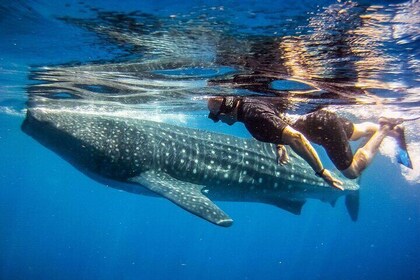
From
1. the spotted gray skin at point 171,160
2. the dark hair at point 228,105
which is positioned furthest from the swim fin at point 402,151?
the dark hair at point 228,105

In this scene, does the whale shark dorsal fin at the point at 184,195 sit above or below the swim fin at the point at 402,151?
below

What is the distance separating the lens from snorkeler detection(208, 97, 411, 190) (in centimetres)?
586

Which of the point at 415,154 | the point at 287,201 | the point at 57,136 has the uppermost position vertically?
the point at 57,136

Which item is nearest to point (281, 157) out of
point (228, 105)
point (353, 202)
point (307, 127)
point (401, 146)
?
point (307, 127)

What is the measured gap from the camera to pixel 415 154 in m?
28.2

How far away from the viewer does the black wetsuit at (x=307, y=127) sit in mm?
6148

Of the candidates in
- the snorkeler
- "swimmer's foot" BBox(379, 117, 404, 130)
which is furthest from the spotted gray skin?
"swimmer's foot" BBox(379, 117, 404, 130)

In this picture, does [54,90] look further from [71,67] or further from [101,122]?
[101,122]

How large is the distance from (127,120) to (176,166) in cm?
205

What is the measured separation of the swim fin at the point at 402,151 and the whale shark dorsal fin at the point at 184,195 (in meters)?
4.31

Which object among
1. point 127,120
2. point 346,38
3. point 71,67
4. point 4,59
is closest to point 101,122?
point 127,120

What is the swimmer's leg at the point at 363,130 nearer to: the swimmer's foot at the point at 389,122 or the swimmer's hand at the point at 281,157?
the swimmer's foot at the point at 389,122

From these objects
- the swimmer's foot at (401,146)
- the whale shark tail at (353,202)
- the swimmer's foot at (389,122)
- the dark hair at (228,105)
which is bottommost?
the whale shark tail at (353,202)

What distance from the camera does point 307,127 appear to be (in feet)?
23.2
